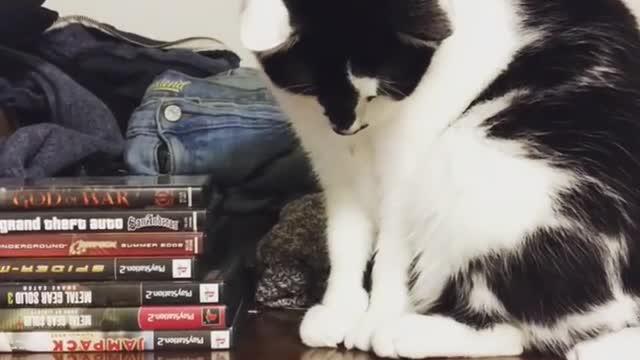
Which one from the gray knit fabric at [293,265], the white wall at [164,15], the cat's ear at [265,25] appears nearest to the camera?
the cat's ear at [265,25]

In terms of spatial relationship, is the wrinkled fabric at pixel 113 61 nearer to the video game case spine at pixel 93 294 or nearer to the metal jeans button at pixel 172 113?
the metal jeans button at pixel 172 113

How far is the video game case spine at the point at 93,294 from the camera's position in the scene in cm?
98

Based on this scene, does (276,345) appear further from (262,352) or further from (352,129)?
(352,129)

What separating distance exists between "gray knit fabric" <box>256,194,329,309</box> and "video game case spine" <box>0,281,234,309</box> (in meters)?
0.19

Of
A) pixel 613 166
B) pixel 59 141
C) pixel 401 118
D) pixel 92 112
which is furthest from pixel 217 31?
pixel 613 166

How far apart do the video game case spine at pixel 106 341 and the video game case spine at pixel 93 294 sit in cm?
3

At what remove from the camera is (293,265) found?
3.83 ft

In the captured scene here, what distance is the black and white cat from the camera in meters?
0.92

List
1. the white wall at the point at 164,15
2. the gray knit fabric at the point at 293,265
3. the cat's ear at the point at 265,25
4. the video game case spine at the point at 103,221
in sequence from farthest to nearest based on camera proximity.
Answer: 1. the white wall at the point at 164,15
2. the gray knit fabric at the point at 293,265
3. the video game case spine at the point at 103,221
4. the cat's ear at the point at 265,25

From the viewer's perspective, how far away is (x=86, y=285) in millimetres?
988

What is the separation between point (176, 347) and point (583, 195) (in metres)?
0.46

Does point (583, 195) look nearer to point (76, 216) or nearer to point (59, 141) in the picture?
point (76, 216)

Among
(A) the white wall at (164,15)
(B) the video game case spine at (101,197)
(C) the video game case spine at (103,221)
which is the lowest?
(C) the video game case spine at (103,221)

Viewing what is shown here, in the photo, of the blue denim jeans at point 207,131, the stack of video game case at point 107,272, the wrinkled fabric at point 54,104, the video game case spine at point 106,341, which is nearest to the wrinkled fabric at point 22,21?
the wrinkled fabric at point 54,104
